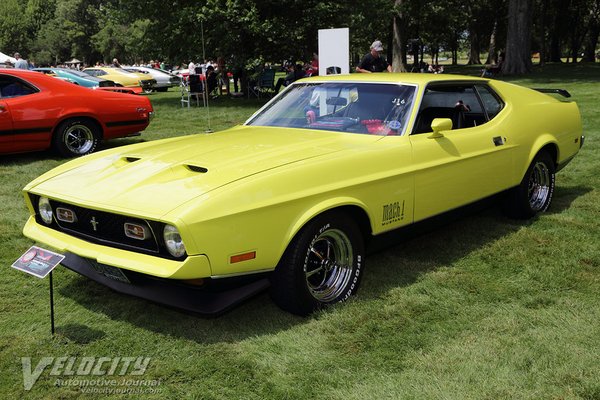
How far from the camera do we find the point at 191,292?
3068 mm

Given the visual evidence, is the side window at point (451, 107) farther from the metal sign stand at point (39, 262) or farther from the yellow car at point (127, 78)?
the yellow car at point (127, 78)

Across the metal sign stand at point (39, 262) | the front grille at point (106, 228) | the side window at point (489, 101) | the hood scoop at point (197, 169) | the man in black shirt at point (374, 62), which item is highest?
the man in black shirt at point (374, 62)

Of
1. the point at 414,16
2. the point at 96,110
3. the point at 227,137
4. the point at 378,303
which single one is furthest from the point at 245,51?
the point at 414,16

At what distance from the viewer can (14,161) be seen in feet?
27.6

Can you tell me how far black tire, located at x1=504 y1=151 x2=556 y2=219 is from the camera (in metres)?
5.16

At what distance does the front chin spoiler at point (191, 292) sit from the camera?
298cm

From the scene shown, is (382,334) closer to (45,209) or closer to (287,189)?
(287,189)

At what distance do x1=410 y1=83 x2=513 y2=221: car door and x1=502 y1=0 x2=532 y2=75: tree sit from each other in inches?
939

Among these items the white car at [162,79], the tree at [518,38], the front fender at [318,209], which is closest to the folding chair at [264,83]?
the white car at [162,79]

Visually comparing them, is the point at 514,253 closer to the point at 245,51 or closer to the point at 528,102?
the point at 528,102

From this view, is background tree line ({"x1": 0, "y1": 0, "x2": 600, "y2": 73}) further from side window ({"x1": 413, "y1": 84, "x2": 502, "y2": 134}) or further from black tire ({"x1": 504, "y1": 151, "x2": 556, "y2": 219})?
black tire ({"x1": 504, "y1": 151, "x2": 556, "y2": 219})

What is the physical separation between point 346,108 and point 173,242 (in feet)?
6.48

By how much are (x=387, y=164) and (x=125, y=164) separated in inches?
66.0

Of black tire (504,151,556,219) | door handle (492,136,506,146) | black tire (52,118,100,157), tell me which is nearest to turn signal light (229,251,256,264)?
A: door handle (492,136,506,146)
